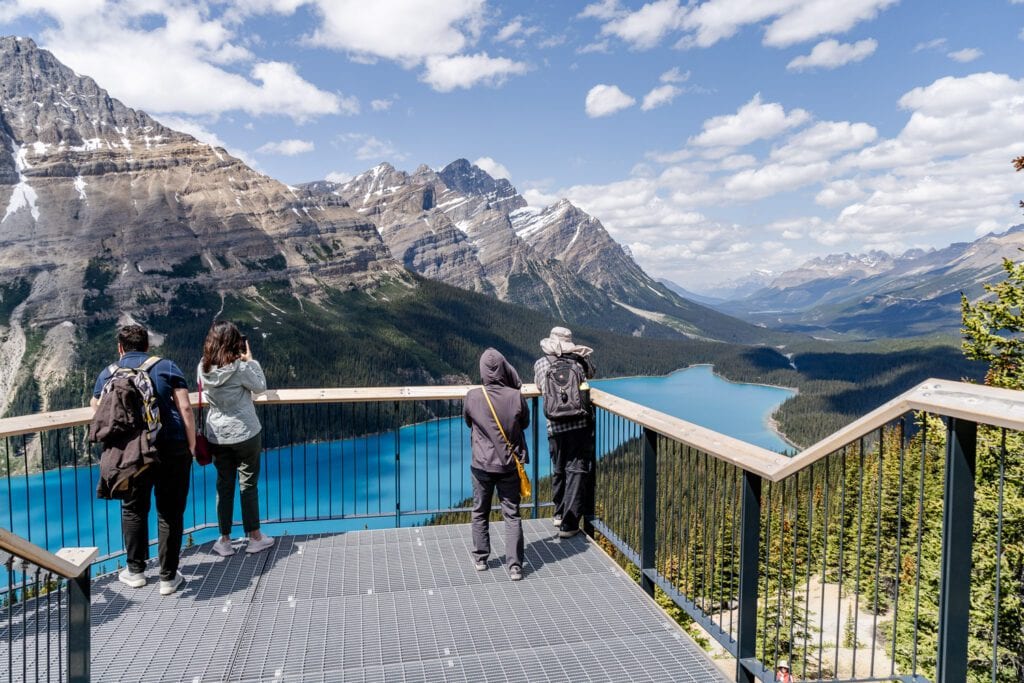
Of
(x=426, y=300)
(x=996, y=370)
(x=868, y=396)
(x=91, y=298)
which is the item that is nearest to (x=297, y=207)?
(x=426, y=300)

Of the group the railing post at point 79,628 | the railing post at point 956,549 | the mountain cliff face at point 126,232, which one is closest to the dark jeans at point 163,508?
the railing post at point 79,628

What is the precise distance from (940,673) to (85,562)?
141 inches

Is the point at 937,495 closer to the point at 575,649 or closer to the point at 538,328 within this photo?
the point at 575,649

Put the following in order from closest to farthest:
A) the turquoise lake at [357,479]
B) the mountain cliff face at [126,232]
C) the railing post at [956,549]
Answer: the railing post at [956,549], the turquoise lake at [357,479], the mountain cliff face at [126,232]

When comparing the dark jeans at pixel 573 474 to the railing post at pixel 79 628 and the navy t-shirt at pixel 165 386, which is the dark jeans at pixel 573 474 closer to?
the navy t-shirt at pixel 165 386

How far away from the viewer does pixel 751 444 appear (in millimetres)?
3869

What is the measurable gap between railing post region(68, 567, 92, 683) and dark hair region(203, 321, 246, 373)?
250 cm

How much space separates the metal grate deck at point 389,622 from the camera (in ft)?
12.8

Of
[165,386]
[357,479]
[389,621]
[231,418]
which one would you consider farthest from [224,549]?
[357,479]

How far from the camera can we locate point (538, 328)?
647ft

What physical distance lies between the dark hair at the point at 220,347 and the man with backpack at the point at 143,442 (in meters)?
0.33

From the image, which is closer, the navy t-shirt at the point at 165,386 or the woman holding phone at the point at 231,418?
the navy t-shirt at the point at 165,386

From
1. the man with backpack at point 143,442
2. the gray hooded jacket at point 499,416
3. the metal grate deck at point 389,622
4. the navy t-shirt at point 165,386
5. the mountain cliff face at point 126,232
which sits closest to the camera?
the metal grate deck at point 389,622

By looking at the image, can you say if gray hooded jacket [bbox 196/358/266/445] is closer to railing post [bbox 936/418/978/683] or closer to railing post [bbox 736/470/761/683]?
railing post [bbox 736/470/761/683]
